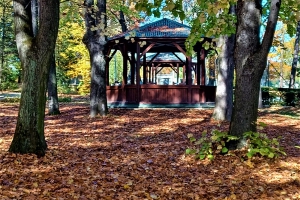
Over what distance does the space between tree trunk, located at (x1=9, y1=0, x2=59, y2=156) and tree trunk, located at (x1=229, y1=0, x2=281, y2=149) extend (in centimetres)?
340

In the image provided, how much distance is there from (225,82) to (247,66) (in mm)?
6466

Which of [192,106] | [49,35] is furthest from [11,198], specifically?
[192,106]

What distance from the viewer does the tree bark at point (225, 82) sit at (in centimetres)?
1193

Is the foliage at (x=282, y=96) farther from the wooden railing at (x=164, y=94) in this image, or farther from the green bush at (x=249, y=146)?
the green bush at (x=249, y=146)

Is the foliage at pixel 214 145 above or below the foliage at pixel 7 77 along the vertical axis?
below

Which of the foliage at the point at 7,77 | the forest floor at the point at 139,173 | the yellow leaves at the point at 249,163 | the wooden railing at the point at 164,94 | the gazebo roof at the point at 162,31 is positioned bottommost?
the forest floor at the point at 139,173

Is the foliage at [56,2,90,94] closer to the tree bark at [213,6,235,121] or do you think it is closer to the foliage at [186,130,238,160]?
the tree bark at [213,6,235,121]

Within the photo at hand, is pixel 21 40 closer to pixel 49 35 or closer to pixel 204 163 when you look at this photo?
pixel 49 35

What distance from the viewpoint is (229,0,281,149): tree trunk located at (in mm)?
5605

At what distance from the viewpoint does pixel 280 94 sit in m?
22.8

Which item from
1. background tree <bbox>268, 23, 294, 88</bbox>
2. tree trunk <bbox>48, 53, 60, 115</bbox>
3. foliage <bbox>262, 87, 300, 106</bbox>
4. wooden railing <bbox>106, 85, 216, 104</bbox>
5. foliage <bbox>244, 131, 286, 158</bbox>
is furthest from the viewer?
background tree <bbox>268, 23, 294, 88</bbox>

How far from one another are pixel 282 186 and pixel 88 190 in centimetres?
274

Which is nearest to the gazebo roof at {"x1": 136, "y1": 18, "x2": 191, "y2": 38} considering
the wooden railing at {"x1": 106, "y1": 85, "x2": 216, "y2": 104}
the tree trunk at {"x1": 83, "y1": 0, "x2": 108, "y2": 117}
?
the wooden railing at {"x1": 106, "y1": 85, "x2": 216, "y2": 104}

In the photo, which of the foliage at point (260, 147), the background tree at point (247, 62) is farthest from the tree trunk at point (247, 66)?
the foliage at point (260, 147)
